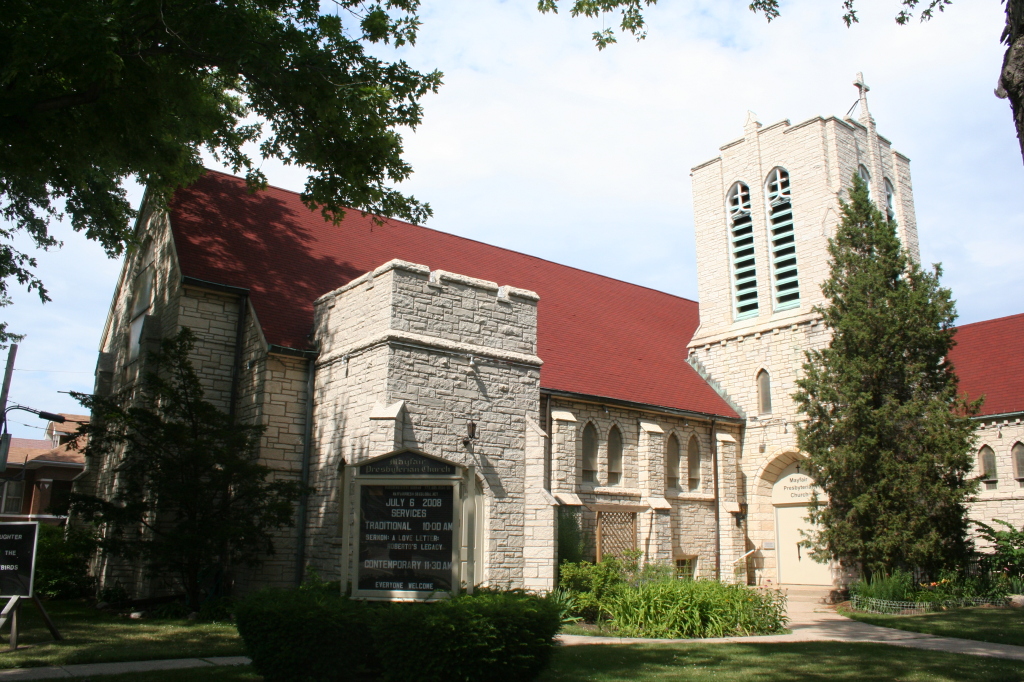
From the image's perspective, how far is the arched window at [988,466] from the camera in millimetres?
22830

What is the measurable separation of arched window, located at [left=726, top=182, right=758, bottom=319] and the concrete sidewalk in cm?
1919

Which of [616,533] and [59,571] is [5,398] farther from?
[616,533]

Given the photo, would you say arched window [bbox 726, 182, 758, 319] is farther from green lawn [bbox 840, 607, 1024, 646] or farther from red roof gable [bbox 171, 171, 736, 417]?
green lawn [bbox 840, 607, 1024, 646]

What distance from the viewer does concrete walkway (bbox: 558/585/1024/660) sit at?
11.8m

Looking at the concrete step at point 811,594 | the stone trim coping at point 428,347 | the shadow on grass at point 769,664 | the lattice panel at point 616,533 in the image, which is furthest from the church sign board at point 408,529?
the concrete step at point 811,594

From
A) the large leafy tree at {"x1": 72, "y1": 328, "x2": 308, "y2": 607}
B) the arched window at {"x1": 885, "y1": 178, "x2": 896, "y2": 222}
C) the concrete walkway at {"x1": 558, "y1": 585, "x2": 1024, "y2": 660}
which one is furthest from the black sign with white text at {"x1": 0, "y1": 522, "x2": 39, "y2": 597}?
the arched window at {"x1": 885, "y1": 178, "x2": 896, "y2": 222}

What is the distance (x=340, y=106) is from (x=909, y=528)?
48.3ft

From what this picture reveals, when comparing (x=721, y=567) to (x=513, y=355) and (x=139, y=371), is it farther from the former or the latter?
(x=139, y=371)

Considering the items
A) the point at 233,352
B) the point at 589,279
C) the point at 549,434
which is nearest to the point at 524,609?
the point at 549,434

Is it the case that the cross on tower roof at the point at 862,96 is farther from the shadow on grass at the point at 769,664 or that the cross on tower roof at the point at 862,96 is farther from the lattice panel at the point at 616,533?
the shadow on grass at the point at 769,664

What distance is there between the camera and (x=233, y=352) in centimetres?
1764

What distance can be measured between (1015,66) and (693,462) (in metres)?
17.9

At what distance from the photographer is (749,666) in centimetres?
1002

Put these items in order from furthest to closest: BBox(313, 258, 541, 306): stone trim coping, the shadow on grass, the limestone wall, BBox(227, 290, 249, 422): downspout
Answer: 1. BBox(227, 290, 249, 422): downspout
2. BBox(313, 258, 541, 306): stone trim coping
3. the limestone wall
4. the shadow on grass
